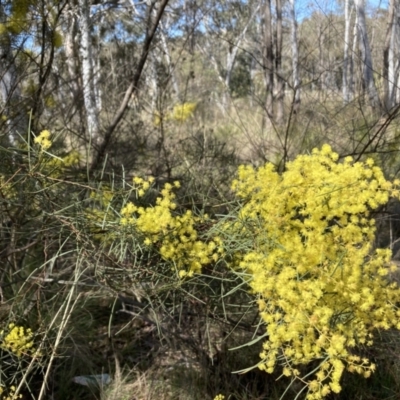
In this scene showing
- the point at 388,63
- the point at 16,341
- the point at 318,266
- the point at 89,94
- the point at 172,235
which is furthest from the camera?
the point at 89,94

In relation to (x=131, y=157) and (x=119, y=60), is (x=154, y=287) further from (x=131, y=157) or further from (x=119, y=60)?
(x=119, y=60)

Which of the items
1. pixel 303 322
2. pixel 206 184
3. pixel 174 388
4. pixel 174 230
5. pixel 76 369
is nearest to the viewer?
pixel 303 322

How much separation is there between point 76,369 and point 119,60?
2.98 metres

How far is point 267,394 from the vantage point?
2.56m

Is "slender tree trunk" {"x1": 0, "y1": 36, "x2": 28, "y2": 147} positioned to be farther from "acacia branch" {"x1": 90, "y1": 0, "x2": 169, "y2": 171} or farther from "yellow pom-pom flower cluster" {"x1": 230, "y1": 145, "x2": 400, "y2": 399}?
"yellow pom-pom flower cluster" {"x1": 230, "y1": 145, "x2": 400, "y2": 399}

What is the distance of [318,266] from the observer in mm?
→ 1639

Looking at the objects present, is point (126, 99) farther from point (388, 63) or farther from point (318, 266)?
point (388, 63)

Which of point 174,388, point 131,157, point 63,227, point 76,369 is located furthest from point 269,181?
point 131,157

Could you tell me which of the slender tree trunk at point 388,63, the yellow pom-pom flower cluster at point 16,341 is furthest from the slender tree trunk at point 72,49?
the slender tree trunk at point 388,63

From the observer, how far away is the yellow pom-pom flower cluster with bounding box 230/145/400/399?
1548 millimetres

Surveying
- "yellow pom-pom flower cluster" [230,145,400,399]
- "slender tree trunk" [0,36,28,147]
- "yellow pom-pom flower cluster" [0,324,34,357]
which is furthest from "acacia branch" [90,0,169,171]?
"yellow pom-pom flower cluster" [230,145,400,399]

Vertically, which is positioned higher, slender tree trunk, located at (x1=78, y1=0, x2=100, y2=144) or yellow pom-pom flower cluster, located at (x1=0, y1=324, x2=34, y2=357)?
slender tree trunk, located at (x1=78, y1=0, x2=100, y2=144)

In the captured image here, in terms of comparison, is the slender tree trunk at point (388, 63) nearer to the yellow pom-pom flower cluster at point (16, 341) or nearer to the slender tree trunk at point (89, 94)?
the slender tree trunk at point (89, 94)

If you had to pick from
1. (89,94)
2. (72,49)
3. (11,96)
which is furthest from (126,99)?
(89,94)
